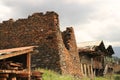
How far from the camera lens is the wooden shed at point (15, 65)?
12.3 m

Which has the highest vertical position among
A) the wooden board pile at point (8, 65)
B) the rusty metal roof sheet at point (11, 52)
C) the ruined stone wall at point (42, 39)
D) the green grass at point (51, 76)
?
the ruined stone wall at point (42, 39)

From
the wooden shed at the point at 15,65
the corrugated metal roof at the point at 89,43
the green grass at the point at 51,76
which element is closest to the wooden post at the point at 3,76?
the wooden shed at the point at 15,65

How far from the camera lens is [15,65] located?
1301cm

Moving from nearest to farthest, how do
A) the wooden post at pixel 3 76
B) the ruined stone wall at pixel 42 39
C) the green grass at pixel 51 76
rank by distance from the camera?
1. the wooden post at pixel 3 76
2. the green grass at pixel 51 76
3. the ruined stone wall at pixel 42 39

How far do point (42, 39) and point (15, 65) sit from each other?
36.6 feet

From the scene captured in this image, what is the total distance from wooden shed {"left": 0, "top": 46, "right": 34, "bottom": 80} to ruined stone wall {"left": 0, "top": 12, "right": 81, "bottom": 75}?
9.01 meters

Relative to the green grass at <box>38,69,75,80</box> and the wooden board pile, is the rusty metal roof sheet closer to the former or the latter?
the wooden board pile

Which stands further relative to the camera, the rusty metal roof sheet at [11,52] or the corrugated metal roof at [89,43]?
the corrugated metal roof at [89,43]

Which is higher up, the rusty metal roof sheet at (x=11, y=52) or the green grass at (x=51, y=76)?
the rusty metal roof sheet at (x=11, y=52)

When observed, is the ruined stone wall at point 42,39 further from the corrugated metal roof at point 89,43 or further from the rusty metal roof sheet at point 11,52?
the corrugated metal roof at point 89,43

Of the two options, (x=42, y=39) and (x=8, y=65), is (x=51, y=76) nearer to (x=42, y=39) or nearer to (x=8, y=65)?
(x=42, y=39)

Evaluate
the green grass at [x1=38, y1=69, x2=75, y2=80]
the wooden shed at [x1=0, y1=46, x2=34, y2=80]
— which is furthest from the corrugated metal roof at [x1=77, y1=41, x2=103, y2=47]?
the wooden shed at [x1=0, y1=46, x2=34, y2=80]

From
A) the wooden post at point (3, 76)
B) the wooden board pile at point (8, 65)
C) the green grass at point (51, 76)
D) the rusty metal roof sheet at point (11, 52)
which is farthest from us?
the green grass at point (51, 76)

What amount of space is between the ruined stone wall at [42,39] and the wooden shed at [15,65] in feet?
29.6
